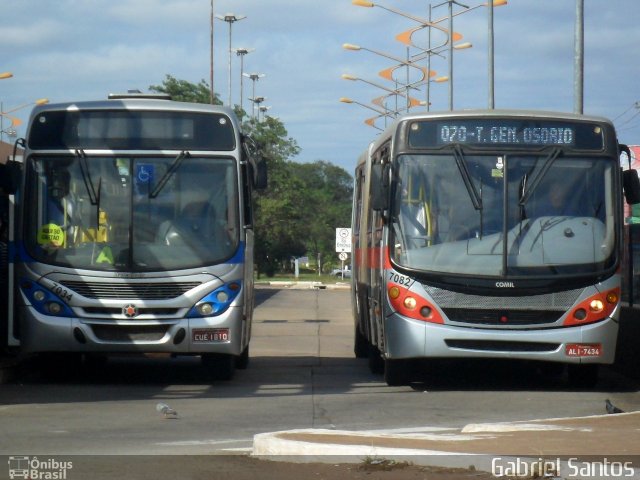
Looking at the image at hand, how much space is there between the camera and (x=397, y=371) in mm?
14234

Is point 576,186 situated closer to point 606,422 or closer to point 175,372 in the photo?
point 606,422

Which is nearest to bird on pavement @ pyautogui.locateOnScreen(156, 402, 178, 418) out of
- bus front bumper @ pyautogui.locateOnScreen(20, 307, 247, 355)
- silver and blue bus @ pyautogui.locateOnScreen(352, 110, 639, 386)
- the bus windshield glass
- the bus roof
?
bus front bumper @ pyautogui.locateOnScreen(20, 307, 247, 355)

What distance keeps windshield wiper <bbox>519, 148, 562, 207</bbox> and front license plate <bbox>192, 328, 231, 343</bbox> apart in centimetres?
361

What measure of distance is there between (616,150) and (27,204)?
670 cm

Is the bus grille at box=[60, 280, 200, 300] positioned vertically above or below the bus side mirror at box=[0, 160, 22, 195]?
below

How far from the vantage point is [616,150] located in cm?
1385

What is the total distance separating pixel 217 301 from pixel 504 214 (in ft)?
11.0

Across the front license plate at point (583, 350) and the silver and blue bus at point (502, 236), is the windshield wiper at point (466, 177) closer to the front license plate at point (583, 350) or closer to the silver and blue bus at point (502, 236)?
the silver and blue bus at point (502, 236)

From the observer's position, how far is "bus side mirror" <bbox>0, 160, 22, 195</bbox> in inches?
546

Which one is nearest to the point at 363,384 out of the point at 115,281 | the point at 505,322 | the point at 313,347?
the point at 505,322

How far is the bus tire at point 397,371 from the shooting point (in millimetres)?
14180

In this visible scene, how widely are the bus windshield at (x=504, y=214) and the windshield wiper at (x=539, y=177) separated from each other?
0.04ft

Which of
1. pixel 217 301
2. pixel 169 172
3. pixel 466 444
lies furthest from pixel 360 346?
pixel 466 444

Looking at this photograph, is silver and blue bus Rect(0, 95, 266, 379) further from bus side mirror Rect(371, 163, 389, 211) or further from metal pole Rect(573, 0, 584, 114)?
metal pole Rect(573, 0, 584, 114)
